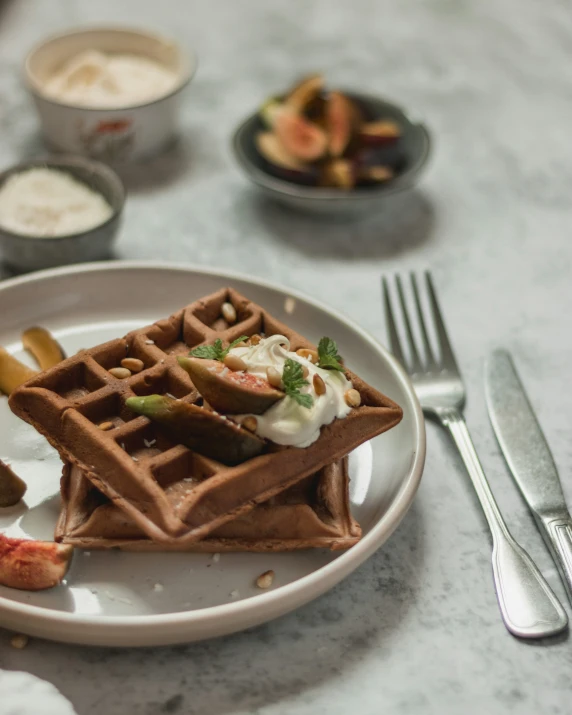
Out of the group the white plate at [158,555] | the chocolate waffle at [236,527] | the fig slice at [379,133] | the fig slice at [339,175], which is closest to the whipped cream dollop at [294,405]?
the chocolate waffle at [236,527]

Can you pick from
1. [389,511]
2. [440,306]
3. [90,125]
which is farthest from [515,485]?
[90,125]

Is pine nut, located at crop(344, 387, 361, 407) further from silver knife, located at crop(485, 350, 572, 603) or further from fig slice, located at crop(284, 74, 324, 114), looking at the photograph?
fig slice, located at crop(284, 74, 324, 114)

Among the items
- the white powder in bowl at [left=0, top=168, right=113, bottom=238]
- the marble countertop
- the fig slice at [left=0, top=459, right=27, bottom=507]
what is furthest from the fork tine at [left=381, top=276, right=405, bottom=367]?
the fig slice at [left=0, top=459, right=27, bottom=507]

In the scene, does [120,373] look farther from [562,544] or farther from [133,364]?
[562,544]

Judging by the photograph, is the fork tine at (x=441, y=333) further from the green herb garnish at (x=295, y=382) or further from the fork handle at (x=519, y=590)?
the green herb garnish at (x=295, y=382)

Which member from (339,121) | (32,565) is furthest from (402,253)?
(32,565)

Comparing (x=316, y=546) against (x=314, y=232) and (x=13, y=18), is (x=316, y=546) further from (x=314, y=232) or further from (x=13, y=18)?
(x=13, y=18)

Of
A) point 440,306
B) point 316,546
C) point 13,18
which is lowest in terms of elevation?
point 13,18
